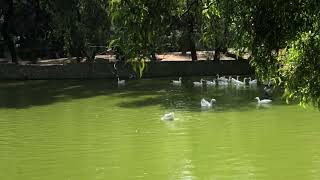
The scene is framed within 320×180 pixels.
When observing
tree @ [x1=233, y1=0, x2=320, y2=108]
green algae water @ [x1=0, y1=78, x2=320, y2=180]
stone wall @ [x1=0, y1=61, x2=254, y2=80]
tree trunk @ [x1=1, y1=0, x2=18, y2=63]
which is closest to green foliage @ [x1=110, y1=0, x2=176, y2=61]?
tree @ [x1=233, y1=0, x2=320, y2=108]

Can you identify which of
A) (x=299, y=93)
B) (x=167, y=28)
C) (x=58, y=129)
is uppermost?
(x=167, y=28)

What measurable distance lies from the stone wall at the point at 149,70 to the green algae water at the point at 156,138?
8.01m

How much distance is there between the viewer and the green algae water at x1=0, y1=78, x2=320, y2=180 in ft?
38.0

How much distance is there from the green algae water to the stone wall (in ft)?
26.3

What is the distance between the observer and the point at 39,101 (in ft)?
78.8

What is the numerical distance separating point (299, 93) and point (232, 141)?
1014cm

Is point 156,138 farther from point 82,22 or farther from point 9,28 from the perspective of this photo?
point 9,28

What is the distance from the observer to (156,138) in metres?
15.0

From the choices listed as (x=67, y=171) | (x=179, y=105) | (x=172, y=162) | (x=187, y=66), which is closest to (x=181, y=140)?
(x=172, y=162)

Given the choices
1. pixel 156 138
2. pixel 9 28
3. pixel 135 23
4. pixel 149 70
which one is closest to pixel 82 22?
pixel 149 70

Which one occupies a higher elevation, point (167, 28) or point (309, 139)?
point (167, 28)

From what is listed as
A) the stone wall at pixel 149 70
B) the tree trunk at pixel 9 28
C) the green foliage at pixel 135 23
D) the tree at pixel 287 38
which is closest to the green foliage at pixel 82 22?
the stone wall at pixel 149 70

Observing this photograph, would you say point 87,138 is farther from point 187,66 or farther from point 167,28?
point 187,66

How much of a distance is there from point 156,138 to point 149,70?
18103 mm
